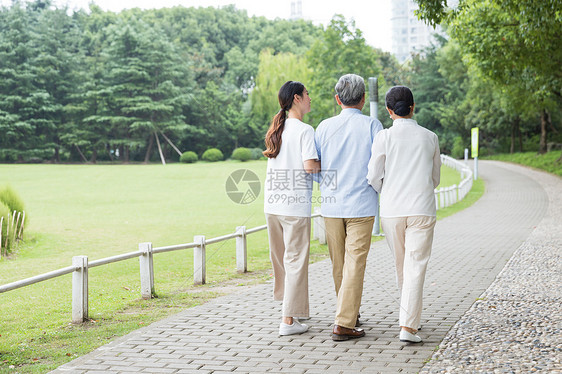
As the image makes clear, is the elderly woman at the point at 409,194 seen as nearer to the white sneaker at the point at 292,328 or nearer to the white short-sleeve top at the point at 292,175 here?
the white short-sleeve top at the point at 292,175

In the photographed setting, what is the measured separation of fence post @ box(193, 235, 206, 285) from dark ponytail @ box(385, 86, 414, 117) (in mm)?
4248

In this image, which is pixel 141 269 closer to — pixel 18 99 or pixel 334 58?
pixel 334 58

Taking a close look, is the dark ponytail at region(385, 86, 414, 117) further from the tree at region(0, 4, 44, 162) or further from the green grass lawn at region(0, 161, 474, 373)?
the tree at region(0, 4, 44, 162)

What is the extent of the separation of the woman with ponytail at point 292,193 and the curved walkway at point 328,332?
321mm

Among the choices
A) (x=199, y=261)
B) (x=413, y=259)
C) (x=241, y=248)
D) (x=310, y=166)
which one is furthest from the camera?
(x=241, y=248)

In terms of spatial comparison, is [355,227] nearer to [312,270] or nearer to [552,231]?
[312,270]

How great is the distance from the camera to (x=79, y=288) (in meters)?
6.29

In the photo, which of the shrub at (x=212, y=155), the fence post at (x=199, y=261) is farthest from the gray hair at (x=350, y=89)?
the shrub at (x=212, y=155)

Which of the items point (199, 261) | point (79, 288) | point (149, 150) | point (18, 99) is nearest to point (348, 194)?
point (79, 288)

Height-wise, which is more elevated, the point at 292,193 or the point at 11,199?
the point at 292,193

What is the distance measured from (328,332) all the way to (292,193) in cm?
128

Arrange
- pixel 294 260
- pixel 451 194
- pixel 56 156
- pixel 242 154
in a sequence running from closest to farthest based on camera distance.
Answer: pixel 294 260 → pixel 451 194 → pixel 242 154 → pixel 56 156

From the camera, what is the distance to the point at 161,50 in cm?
6400

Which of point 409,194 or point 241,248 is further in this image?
point 241,248
